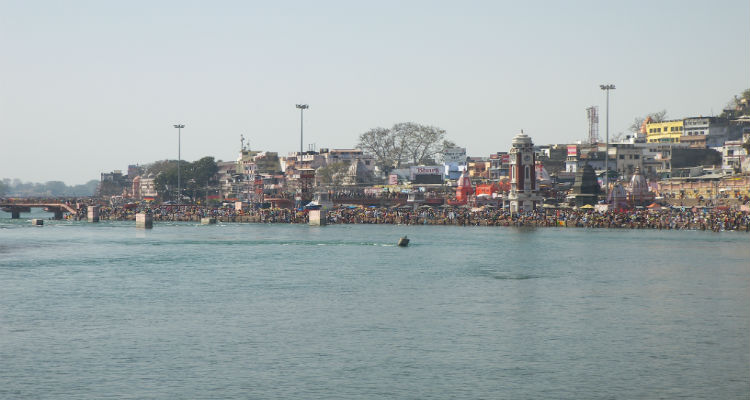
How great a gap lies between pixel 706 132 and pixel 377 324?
5531 inches

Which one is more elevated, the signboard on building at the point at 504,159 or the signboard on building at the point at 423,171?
the signboard on building at the point at 504,159

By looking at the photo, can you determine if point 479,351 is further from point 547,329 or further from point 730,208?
point 730,208

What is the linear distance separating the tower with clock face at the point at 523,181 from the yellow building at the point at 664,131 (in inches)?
2334

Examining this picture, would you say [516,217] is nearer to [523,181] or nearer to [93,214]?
[523,181]

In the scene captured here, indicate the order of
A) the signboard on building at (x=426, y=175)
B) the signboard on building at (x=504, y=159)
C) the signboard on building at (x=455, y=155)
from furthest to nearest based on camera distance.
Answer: the signboard on building at (x=455, y=155) → the signboard on building at (x=426, y=175) → the signboard on building at (x=504, y=159)

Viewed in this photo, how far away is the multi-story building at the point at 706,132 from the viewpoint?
532 feet

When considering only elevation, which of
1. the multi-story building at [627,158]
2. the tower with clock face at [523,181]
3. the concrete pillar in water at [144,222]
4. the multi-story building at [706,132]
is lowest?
the concrete pillar in water at [144,222]

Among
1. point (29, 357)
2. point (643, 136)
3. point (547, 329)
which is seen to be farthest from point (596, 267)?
point (643, 136)

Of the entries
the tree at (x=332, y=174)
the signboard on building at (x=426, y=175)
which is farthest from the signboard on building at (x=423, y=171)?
the tree at (x=332, y=174)

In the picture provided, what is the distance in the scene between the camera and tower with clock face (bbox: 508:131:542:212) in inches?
4729

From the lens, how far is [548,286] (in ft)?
171

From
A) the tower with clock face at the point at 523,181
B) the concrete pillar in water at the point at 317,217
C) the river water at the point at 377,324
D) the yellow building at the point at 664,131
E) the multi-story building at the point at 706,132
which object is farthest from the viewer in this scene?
the yellow building at the point at 664,131

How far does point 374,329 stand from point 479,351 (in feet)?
19.2

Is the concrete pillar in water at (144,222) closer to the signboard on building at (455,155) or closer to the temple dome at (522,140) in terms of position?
the temple dome at (522,140)
